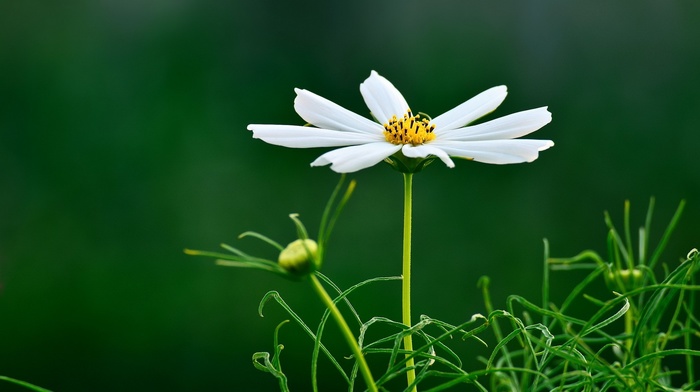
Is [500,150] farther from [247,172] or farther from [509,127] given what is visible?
[247,172]

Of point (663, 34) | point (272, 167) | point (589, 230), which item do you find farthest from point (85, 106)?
point (663, 34)

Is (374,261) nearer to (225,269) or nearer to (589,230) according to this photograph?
(225,269)

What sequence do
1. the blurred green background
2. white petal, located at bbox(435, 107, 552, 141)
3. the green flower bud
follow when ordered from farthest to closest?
the blurred green background → white petal, located at bbox(435, 107, 552, 141) → the green flower bud

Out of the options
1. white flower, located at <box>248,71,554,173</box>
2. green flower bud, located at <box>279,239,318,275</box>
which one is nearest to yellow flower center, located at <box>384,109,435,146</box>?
white flower, located at <box>248,71,554,173</box>

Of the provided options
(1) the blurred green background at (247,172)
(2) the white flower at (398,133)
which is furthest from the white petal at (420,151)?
(1) the blurred green background at (247,172)

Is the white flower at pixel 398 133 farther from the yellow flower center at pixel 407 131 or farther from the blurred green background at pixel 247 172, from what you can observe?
the blurred green background at pixel 247 172

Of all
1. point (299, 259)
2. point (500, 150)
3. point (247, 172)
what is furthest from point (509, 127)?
point (247, 172)

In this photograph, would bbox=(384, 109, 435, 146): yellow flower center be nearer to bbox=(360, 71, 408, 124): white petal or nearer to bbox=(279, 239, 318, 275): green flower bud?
bbox=(360, 71, 408, 124): white petal
